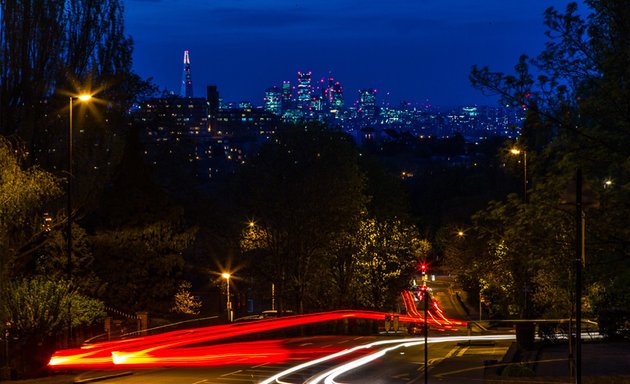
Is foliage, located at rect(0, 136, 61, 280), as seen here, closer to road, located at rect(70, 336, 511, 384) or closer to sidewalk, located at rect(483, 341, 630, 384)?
road, located at rect(70, 336, 511, 384)

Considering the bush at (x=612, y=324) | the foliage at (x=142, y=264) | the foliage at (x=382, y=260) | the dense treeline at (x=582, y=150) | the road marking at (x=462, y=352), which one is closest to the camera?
the dense treeline at (x=582, y=150)

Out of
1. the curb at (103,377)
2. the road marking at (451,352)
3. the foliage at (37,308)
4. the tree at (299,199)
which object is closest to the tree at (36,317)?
Answer: the foliage at (37,308)

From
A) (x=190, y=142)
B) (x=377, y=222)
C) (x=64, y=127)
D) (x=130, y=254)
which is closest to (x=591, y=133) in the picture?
(x=64, y=127)

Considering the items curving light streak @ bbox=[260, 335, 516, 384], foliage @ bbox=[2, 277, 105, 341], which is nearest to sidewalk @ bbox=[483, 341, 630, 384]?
curving light streak @ bbox=[260, 335, 516, 384]

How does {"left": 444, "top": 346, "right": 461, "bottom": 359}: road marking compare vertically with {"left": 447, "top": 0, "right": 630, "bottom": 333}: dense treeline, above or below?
below

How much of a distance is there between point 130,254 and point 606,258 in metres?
28.8

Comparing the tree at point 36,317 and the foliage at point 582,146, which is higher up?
the foliage at point 582,146

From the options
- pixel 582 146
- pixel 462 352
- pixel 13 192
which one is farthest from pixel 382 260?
pixel 582 146

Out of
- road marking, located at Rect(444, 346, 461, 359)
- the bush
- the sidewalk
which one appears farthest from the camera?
road marking, located at Rect(444, 346, 461, 359)

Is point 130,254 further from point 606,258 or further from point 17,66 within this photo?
point 606,258

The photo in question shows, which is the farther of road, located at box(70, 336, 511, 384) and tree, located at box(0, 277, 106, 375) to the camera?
tree, located at box(0, 277, 106, 375)

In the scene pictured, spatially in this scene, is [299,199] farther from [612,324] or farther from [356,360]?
[612,324]

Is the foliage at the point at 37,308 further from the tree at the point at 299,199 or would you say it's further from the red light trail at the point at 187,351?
the tree at the point at 299,199

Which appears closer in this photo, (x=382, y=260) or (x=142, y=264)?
(x=142, y=264)
